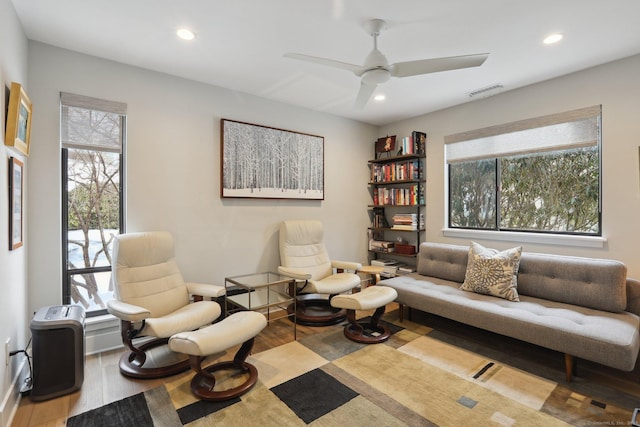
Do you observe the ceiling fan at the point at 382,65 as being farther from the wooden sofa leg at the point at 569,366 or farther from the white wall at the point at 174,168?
the wooden sofa leg at the point at 569,366

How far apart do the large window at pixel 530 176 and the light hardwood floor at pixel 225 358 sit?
4.23 feet

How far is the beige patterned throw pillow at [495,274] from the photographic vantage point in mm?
2945

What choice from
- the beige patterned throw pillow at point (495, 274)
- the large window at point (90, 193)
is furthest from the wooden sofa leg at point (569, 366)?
the large window at point (90, 193)

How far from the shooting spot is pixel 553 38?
2434 mm

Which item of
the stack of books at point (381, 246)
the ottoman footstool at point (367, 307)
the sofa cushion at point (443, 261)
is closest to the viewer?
the ottoman footstool at point (367, 307)

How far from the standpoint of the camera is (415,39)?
246 centimetres

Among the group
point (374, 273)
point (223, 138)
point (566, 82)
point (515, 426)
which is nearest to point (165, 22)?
point (223, 138)

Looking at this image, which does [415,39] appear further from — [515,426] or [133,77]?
[515,426]

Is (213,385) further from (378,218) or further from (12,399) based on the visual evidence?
(378,218)

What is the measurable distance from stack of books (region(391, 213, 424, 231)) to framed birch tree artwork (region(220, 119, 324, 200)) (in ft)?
3.86

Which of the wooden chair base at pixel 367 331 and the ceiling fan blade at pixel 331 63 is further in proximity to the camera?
the wooden chair base at pixel 367 331

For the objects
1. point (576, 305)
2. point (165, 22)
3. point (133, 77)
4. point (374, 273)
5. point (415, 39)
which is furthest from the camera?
point (374, 273)

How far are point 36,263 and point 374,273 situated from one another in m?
3.25

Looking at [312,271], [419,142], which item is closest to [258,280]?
[312,271]
